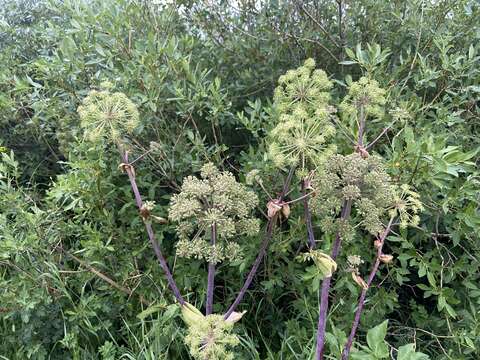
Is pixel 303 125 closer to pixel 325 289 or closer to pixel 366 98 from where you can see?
pixel 366 98

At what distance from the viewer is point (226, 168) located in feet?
10.0

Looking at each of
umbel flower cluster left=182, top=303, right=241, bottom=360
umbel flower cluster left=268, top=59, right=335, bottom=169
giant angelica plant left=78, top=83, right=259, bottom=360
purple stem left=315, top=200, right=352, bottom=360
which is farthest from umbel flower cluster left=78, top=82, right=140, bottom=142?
purple stem left=315, top=200, right=352, bottom=360

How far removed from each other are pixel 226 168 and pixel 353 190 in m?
1.49

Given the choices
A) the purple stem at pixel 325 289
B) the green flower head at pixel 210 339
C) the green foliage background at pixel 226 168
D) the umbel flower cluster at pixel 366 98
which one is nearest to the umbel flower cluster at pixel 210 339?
the green flower head at pixel 210 339

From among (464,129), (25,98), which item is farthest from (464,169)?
(25,98)

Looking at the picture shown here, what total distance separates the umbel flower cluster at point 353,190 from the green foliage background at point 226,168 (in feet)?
2.16

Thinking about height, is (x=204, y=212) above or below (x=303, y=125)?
below

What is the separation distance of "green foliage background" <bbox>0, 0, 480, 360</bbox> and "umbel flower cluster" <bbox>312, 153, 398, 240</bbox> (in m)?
0.66

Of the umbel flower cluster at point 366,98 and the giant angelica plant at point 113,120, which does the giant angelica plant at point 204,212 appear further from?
the umbel flower cluster at point 366,98

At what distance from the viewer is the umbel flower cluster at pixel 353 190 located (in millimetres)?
1664

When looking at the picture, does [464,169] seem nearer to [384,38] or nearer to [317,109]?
[317,109]

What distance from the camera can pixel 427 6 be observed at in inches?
117

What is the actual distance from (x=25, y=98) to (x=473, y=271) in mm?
3176

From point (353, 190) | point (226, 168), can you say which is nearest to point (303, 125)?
point (353, 190)
